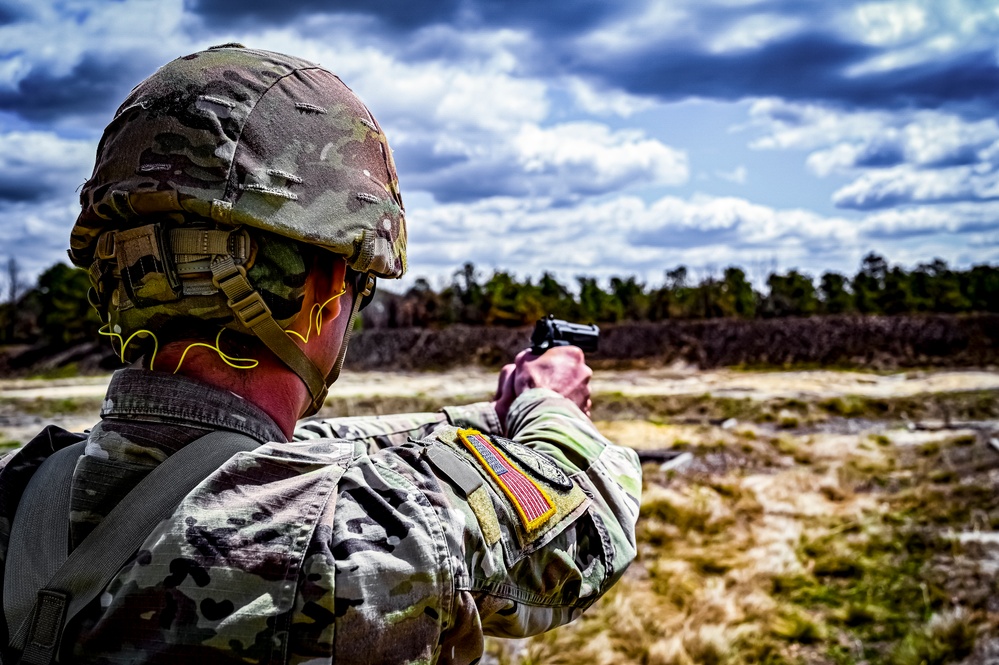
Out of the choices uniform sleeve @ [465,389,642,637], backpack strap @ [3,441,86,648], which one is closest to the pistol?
uniform sleeve @ [465,389,642,637]

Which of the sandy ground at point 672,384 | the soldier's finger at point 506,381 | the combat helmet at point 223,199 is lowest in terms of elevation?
the sandy ground at point 672,384

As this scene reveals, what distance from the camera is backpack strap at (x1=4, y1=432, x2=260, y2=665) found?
1.43m

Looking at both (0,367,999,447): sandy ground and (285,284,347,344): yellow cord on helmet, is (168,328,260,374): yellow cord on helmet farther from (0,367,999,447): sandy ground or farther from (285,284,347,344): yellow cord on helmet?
(0,367,999,447): sandy ground

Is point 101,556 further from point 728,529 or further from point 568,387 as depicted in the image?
point 728,529

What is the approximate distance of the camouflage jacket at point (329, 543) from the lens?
141cm

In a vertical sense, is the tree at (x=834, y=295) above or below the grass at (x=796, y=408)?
above

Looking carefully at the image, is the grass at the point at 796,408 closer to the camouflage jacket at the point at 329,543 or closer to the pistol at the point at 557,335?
the pistol at the point at 557,335

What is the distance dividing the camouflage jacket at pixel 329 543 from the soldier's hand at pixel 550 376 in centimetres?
48

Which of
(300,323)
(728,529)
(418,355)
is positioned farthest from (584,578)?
(418,355)

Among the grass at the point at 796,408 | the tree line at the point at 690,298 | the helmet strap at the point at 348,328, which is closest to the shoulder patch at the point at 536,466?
the helmet strap at the point at 348,328

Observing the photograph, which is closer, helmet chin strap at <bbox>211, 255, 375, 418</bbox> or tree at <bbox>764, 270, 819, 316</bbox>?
helmet chin strap at <bbox>211, 255, 375, 418</bbox>

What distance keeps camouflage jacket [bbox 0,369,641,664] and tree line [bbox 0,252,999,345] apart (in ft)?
77.5

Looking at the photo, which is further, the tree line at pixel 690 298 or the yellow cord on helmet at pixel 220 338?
the tree line at pixel 690 298

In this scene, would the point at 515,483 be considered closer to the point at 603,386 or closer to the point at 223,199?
the point at 223,199
